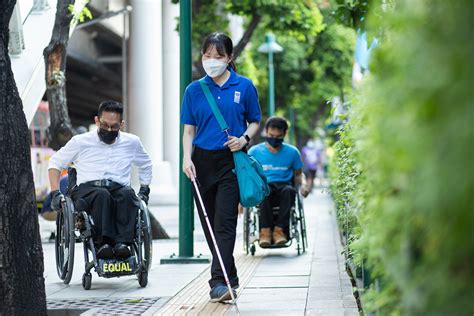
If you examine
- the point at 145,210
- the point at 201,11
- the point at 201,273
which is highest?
the point at 201,11

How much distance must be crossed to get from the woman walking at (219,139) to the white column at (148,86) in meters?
16.9

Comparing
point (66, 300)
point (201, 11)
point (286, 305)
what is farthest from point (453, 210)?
point (201, 11)

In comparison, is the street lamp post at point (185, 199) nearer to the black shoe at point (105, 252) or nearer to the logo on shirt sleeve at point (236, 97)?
the black shoe at point (105, 252)

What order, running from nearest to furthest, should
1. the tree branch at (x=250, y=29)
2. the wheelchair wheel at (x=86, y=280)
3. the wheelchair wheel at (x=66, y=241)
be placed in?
1. the wheelchair wheel at (x=66, y=241)
2. the wheelchair wheel at (x=86, y=280)
3. the tree branch at (x=250, y=29)

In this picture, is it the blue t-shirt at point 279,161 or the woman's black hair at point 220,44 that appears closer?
the woman's black hair at point 220,44

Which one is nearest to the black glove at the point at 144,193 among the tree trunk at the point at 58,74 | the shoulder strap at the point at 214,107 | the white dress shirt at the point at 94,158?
the white dress shirt at the point at 94,158

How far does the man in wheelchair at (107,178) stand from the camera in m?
7.62

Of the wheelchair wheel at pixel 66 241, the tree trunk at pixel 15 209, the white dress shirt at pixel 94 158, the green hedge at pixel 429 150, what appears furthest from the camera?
the white dress shirt at pixel 94 158

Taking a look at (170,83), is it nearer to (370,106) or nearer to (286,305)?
(286,305)

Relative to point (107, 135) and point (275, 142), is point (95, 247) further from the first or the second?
point (275, 142)

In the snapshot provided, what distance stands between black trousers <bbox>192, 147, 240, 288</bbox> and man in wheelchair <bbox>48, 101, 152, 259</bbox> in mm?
1148

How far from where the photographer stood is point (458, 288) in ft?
7.23

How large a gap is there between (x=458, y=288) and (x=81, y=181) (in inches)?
236

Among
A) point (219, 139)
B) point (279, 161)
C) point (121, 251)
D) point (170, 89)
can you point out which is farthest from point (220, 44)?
point (170, 89)
